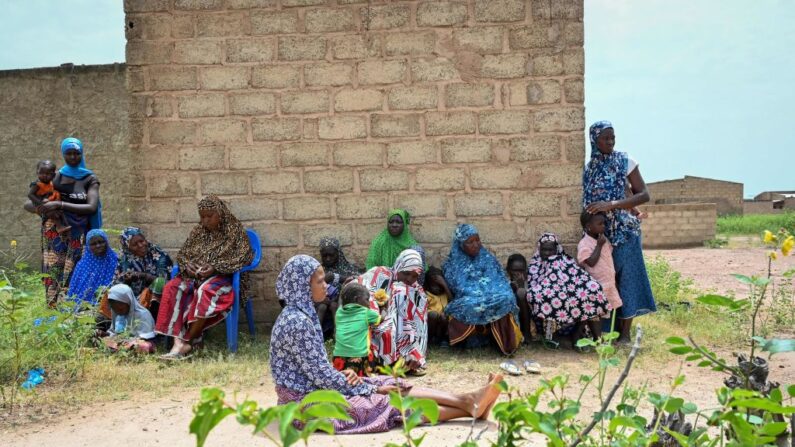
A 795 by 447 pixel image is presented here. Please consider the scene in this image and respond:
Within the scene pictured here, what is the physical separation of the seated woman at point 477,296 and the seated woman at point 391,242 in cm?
44

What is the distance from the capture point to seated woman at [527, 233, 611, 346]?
5.15 metres

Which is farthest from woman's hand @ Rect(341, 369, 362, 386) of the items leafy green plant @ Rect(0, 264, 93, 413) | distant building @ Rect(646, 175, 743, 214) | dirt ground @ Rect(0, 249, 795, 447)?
distant building @ Rect(646, 175, 743, 214)

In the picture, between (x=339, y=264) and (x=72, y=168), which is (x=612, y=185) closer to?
(x=339, y=264)

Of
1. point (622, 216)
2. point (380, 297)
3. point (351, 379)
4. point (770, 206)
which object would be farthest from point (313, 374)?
point (770, 206)

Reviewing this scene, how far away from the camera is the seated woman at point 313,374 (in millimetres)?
3316

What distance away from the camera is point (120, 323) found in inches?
209

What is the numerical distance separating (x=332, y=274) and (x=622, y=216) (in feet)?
8.37

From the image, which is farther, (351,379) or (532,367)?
(532,367)

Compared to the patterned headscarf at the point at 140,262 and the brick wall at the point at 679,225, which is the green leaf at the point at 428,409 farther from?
the brick wall at the point at 679,225

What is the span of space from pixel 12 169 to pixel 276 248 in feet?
21.1

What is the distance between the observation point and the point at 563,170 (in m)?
5.64

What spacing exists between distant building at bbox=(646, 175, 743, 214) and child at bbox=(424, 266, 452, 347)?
58.9 ft

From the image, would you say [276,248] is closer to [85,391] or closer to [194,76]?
[194,76]

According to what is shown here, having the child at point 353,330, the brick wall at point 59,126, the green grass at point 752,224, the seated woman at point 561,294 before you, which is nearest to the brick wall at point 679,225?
the green grass at point 752,224
